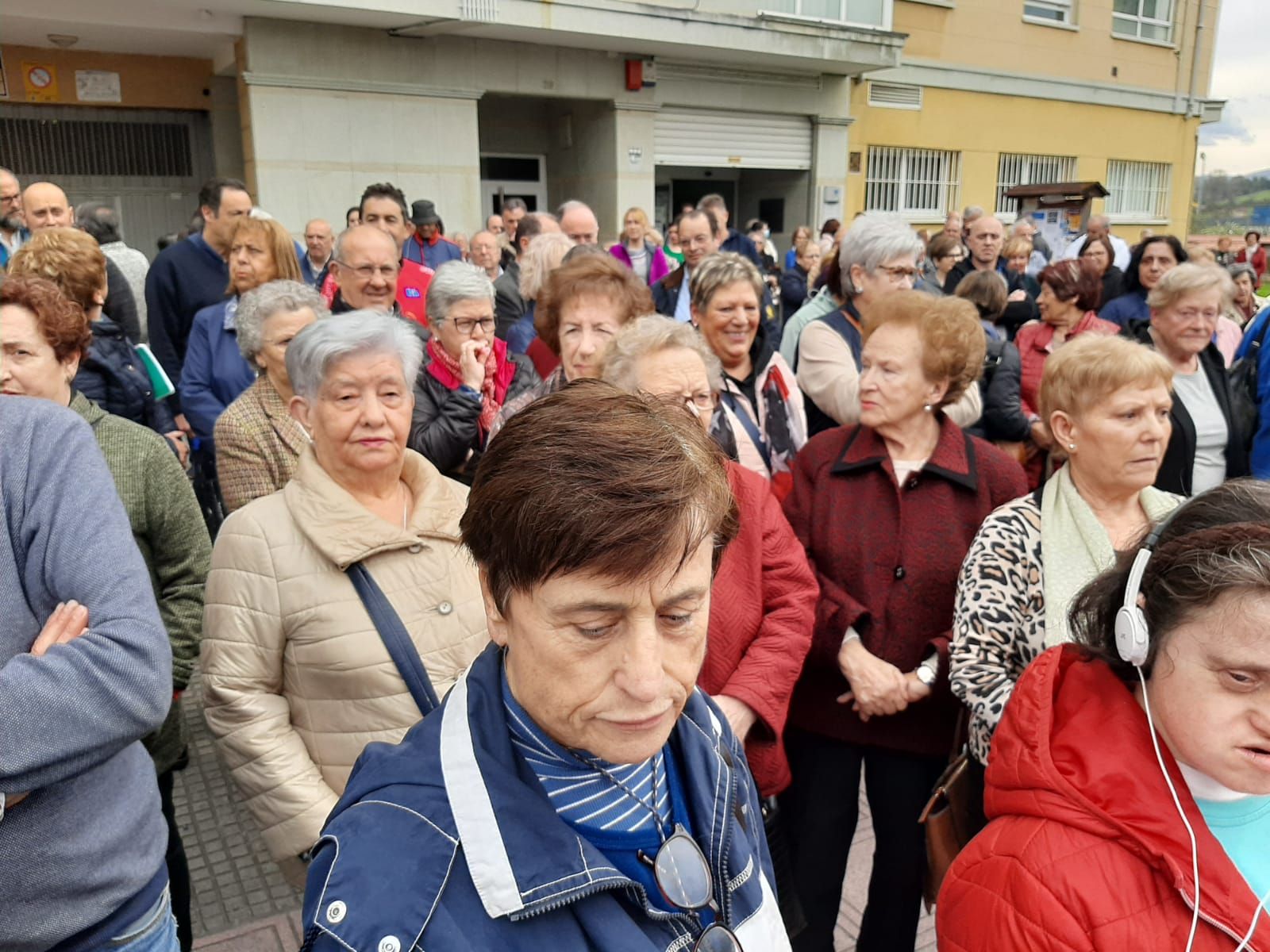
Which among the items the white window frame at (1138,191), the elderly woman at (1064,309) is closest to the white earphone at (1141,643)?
the elderly woman at (1064,309)

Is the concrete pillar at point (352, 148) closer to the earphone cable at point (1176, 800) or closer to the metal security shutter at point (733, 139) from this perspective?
the metal security shutter at point (733, 139)

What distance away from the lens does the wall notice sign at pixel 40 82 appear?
478 inches

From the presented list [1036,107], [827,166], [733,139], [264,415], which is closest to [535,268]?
[264,415]

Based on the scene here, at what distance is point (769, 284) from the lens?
27.2 ft

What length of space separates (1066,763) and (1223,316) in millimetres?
5157

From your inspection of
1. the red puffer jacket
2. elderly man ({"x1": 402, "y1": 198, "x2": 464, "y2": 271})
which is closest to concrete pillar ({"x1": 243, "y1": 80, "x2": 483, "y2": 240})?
elderly man ({"x1": 402, "y1": 198, "x2": 464, "y2": 271})

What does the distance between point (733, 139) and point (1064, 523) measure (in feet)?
51.3

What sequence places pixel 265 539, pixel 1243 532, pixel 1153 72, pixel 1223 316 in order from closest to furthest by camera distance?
pixel 1243 532, pixel 265 539, pixel 1223 316, pixel 1153 72

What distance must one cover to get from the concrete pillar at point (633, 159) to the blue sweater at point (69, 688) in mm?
14208

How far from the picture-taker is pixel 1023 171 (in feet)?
68.5

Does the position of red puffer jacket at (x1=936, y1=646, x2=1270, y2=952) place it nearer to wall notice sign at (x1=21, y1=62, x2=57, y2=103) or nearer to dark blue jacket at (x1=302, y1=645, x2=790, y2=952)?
dark blue jacket at (x1=302, y1=645, x2=790, y2=952)

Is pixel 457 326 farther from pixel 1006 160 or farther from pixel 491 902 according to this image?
pixel 1006 160

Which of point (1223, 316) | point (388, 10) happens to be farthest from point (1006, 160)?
point (1223, 316)

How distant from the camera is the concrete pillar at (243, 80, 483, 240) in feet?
40.0
